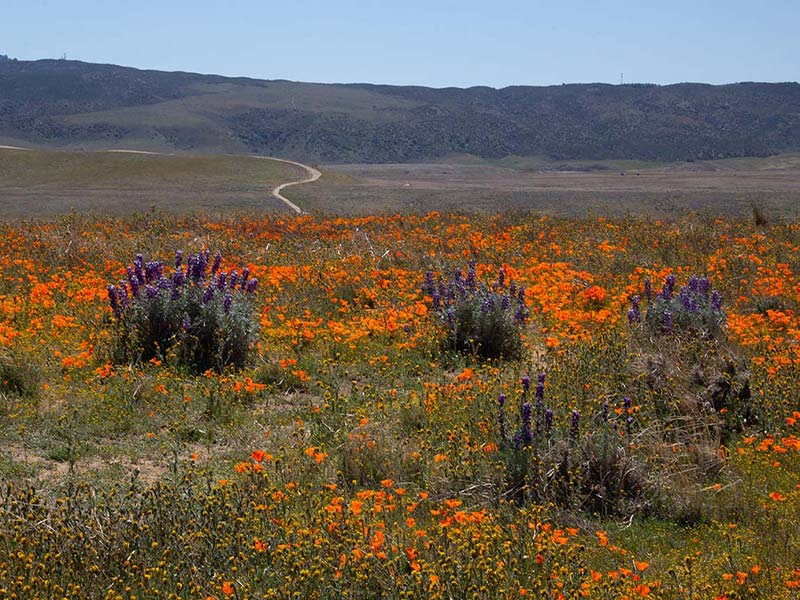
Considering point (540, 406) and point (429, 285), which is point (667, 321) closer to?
point (540, 406)

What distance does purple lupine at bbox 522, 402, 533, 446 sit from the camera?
5246 mm

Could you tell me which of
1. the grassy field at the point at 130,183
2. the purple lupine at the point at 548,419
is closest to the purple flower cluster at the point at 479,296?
the purple lupine at the point at 548,419

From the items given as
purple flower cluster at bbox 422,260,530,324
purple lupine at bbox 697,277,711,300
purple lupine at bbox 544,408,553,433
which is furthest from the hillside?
purple lupine at bbox 544,408,553,433

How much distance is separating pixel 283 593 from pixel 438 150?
131 meters

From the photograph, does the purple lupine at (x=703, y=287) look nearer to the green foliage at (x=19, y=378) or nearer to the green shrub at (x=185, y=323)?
the green shrub at (x=185, y=323)

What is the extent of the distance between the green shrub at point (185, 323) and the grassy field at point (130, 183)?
583 inches

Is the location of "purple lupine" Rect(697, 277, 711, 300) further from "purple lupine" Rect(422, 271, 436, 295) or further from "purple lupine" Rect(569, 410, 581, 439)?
"purple lupine" Rect(569, 410, 581, 439)

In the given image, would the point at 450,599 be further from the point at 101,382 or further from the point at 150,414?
the point at 101,382

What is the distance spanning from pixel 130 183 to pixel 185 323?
34.4 metres

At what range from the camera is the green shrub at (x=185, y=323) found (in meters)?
8.07

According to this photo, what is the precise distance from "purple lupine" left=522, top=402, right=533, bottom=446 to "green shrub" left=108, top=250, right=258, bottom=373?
11.2 feet

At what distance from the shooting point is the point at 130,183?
1586 inches

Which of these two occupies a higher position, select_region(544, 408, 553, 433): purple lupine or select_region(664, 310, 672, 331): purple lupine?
select_region(664, 310, 672, 331): purple lupine

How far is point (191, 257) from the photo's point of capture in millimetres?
8531
